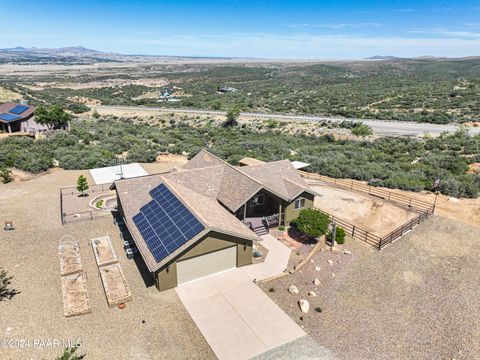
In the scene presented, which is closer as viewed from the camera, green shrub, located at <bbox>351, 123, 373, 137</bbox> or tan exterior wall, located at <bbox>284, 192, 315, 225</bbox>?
tan exterior wall, located at <bbox>284, 192, 315, 225</bbox>

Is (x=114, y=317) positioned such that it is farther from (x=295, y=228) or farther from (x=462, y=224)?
(x=462, y=224)

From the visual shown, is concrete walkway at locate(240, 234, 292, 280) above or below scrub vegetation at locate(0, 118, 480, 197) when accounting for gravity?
below

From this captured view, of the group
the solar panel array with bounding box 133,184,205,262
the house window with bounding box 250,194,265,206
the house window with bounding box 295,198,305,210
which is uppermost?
the solar panel array with bounding box 133,184,205,262

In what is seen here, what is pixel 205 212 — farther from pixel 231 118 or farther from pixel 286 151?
pixel 231 118

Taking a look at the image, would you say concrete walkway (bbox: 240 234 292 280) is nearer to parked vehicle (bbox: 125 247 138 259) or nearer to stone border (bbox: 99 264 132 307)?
stone border (bbox: 99 264 132 307)

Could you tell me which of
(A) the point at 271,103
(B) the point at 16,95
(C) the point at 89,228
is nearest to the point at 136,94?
(B) the point at 16,95

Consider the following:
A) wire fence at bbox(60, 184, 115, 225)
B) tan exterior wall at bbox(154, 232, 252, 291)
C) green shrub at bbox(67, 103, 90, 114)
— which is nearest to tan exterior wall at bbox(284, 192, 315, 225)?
tan exterior wall at bbox(154, 232, 252, 291)

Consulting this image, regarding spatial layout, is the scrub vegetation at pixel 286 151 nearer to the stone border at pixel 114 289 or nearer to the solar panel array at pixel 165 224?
the solar panel array at pixel 165 224

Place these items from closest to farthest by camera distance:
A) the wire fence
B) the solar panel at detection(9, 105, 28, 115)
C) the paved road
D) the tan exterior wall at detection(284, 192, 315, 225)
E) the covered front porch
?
the covered front porch, the tan exterior wall at detection(284, 192, 315, 225), the wire fence, the solar panel at detection(9, 105, 28, 115), the paved road
